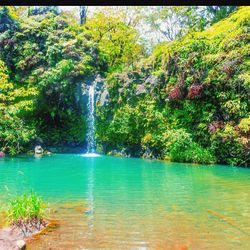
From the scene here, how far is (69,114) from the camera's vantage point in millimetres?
27188

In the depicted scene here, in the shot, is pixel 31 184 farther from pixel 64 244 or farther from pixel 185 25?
pixel 185 25

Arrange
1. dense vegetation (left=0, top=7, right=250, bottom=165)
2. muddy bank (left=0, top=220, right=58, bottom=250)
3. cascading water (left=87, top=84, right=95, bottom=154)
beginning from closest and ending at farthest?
muddy bank (left=0, top=220, right=58, bottom=250) → dense vegetation (left=0, top=7, right=250, bottom=165) → cascading water (left=87, top=84, right=95, bottom=154)

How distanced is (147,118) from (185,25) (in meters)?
13.3

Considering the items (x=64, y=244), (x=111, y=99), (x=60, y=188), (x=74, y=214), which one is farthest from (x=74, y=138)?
(x=64, y=244)

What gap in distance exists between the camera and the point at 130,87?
24.8 meters

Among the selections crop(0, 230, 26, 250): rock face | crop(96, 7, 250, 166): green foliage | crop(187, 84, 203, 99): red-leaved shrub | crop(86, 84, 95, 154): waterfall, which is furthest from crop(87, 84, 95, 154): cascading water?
crop(0, 230, 26, 250): rock face

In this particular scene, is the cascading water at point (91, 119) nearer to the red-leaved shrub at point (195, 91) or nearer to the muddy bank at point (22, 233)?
the red-leaved shrub at point (195, 91)

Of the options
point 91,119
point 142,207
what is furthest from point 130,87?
point 142,207

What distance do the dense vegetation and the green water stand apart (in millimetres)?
5609

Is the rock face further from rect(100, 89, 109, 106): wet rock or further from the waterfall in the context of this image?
the waterfall

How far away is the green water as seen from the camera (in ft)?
Result: 19.1

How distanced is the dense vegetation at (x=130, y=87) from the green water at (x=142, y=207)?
5609 mm

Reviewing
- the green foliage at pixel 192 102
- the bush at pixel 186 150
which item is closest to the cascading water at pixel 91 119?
the green foliage at pixel 192 102

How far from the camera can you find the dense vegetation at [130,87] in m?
19.2
